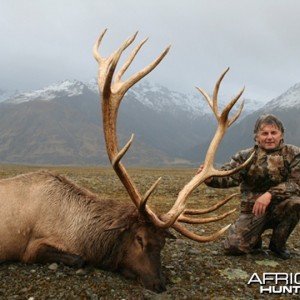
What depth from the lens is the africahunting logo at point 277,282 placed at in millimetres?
6242

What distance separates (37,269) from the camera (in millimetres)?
6547

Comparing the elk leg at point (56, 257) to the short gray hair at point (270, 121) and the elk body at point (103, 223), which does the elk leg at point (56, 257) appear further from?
the short gray hair at point (270, 121)

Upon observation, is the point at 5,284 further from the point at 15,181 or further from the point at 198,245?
the point at 198,245

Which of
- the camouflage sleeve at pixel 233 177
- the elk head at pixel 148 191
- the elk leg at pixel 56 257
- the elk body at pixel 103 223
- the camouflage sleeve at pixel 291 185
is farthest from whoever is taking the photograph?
the camouflage sleeve at pixel 233 177

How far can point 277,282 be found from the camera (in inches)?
257

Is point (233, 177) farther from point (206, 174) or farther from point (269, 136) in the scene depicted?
point (269, 136)

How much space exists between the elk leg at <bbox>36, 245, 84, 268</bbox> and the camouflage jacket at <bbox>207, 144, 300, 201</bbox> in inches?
109

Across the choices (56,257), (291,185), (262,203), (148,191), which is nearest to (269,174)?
(291,185)

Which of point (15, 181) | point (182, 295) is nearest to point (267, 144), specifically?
point (182, 295)

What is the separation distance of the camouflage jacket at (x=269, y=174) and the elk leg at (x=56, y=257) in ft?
9.12

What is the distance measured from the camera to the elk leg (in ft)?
21.6

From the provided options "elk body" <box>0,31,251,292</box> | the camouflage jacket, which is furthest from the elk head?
the camouflage jacket

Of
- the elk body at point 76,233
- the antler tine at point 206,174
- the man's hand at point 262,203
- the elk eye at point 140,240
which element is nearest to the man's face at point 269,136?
the antler tine at point 206,174

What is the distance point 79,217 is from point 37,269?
3.51 feet
